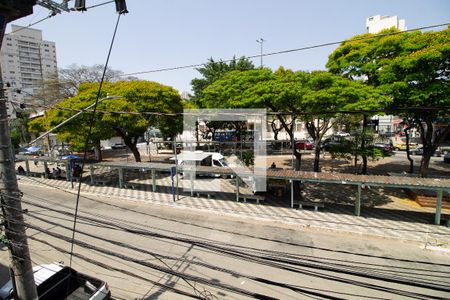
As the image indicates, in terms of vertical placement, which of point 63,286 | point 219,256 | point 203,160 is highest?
point 203,160

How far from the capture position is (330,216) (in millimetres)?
13773

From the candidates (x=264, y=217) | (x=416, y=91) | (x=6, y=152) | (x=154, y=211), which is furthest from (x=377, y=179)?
(x=6, y=152)

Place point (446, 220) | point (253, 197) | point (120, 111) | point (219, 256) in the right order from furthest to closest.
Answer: point (120, 111)
point (253, 197)
point (446, 220)
point (219, 256)

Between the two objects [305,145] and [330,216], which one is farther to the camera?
[305,145]

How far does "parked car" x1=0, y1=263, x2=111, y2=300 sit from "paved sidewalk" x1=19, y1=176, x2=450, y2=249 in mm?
8109

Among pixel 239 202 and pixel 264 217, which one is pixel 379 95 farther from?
pixel 239 202

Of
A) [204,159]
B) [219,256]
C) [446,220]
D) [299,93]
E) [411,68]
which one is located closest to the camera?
[219,256]

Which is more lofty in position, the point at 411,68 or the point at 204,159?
the point at 411,68

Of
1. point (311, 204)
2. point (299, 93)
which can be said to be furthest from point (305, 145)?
point (299, 93)

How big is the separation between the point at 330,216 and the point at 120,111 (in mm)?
15351

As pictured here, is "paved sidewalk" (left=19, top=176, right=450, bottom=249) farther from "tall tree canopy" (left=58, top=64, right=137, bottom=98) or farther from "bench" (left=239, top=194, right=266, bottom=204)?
"tall tree canopy" (left=58, top=64, right=137, bottom=98)

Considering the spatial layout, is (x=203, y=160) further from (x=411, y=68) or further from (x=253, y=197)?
(x=411, y=68)

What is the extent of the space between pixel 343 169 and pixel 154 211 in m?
17.3

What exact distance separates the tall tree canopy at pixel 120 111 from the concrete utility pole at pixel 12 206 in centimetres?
1317
